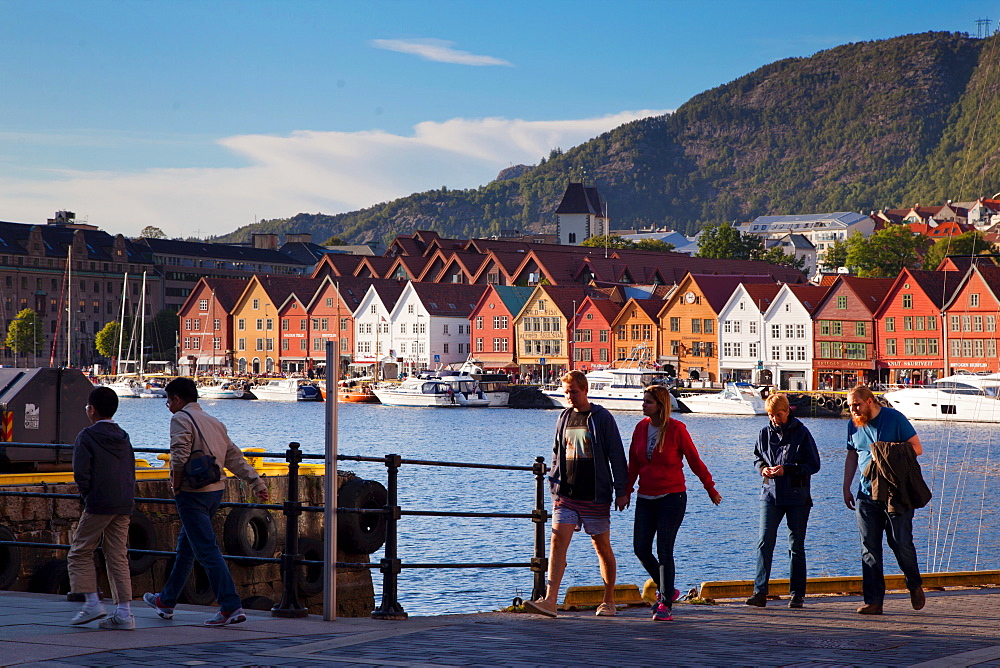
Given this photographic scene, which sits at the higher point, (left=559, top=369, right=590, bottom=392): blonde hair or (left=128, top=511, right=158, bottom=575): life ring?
(left=559, top=369, right=590, bottom=392): blonde hair

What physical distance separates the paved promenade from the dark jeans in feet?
1.45

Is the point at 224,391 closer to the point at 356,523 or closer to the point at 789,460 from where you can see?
the point at 356,523

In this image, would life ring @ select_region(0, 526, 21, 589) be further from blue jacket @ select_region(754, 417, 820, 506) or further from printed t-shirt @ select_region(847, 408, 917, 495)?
printed t-shirt @ select_region(847, 408, 917, 495)

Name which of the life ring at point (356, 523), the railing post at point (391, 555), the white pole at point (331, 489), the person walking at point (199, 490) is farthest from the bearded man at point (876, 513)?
the life ring at point (356, 523)

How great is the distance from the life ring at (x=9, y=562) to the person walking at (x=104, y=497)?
562 cm

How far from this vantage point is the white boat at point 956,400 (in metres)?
83.1

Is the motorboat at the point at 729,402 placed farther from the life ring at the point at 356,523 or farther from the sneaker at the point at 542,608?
the sneaker at the point at 542,608

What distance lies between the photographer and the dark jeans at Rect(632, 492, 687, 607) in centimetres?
1116

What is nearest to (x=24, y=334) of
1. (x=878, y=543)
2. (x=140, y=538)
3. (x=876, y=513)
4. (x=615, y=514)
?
(x=615, y=514)

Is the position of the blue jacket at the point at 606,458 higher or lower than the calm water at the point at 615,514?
higher

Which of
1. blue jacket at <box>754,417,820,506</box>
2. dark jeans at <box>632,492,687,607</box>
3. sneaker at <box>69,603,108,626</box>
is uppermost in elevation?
blue jacket at <box>754,417,820,506</box>

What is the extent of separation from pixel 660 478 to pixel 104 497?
454cm

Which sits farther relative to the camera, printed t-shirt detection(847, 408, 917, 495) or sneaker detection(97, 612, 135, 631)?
printed t-shirt detection(847, 408, 917, 495)

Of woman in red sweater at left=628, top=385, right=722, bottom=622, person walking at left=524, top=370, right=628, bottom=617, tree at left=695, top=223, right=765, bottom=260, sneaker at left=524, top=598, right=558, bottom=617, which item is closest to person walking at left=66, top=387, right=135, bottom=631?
sneaker at left=524, top=598, right=558, bottom=617
